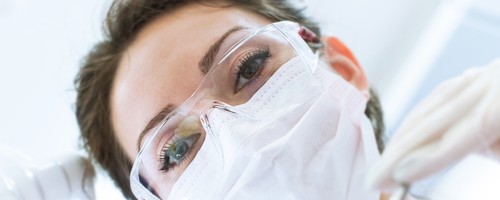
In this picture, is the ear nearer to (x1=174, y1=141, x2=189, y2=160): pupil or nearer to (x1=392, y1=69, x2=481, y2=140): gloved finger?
(x1=174, y1=141, x2=189, y2=160): pupil

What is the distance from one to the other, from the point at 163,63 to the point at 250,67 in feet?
0.47

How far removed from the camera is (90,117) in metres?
0.96

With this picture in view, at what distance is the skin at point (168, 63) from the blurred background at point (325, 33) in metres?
0.19

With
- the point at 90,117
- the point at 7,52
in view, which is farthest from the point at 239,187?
the point at 7,52

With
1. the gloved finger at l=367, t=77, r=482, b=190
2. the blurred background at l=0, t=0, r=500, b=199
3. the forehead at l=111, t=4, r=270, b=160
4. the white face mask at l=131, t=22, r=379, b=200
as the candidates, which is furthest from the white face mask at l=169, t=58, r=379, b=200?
the blurred background at l=0, t=0, r=500, b=199

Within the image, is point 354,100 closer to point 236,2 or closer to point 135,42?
point 236,2

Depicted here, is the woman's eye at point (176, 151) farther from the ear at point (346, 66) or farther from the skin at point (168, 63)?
the ear at point (346, 66)

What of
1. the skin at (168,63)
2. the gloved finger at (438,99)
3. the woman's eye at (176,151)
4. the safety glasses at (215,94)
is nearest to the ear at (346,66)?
the skin at (168,63)

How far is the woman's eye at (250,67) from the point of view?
0.71 meters

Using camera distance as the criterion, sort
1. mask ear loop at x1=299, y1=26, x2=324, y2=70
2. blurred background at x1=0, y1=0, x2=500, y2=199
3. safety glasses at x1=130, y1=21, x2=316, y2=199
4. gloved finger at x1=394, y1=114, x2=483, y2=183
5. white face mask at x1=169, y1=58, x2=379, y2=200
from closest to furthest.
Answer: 1. gloved finger at x1=394, y1=114, x2=483, y2=183
2. white face mask at x1=169, y1=58, x2=379, y2=200
3. safety glasses at x1=130, y1=21, x2=316, y2=199
4. mask ear loop at x1=299, y1=26, x2=324, y2=70
5. blurred background at x1=0, y1=0, x2=500, y2=199

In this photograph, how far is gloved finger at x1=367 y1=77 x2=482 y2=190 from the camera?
13.5 inches

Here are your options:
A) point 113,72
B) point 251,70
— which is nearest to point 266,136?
point 251,70

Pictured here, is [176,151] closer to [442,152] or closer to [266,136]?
[266,136]

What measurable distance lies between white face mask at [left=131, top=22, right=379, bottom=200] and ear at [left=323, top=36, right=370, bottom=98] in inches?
5.8
